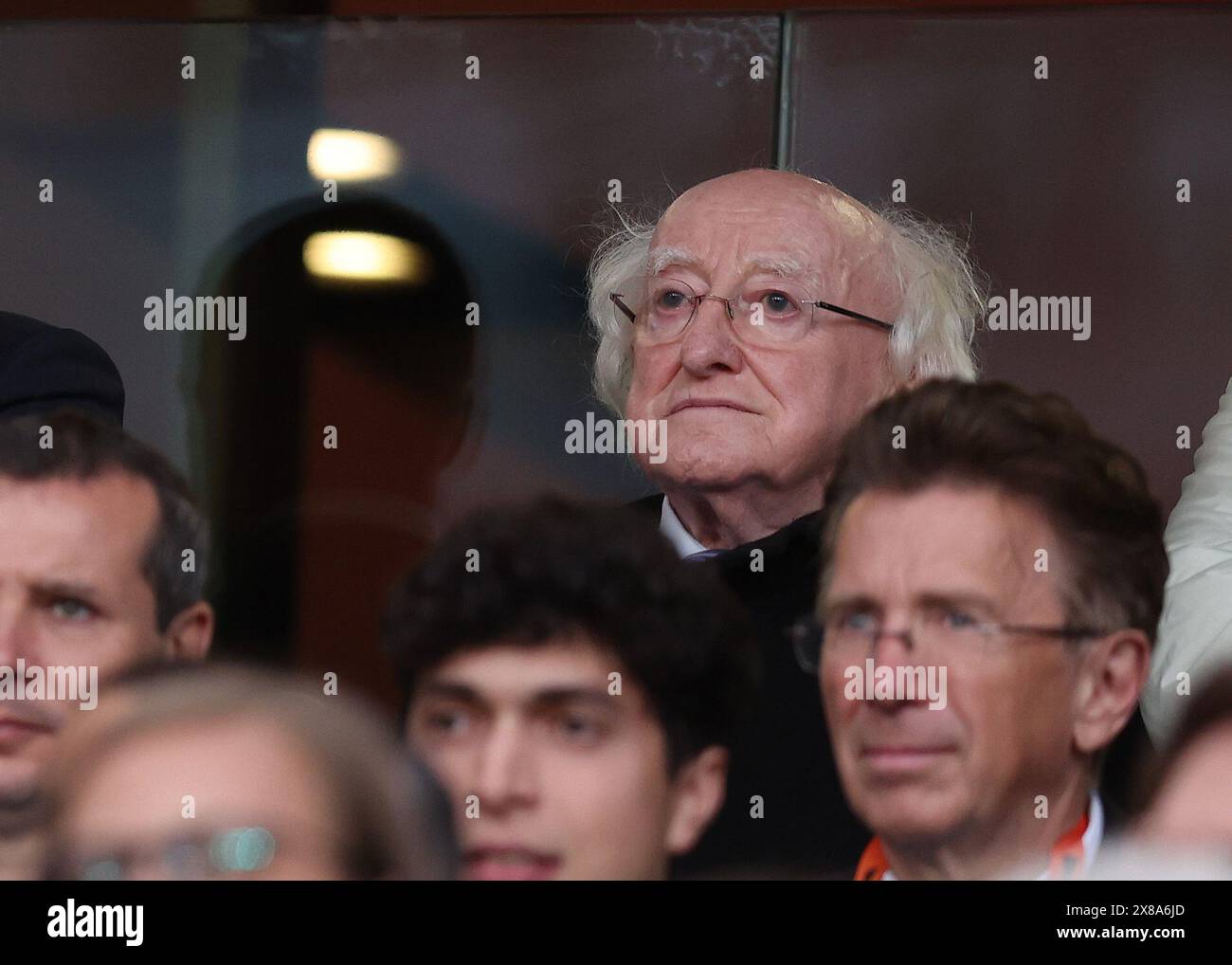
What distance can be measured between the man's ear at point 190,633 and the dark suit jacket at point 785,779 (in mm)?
574

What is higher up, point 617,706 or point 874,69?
point 874,69

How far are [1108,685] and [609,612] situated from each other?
0.51m

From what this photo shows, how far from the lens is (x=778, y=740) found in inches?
69.8

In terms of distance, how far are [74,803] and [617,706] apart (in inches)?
22.2

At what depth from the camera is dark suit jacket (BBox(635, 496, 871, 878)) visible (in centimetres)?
176

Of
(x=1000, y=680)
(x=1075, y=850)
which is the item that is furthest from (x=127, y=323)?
(x=1075, y=850)

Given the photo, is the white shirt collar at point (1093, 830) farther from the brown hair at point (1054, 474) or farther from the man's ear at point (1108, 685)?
the brown hair at point (1054, 474)

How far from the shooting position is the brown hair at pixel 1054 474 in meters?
1.67

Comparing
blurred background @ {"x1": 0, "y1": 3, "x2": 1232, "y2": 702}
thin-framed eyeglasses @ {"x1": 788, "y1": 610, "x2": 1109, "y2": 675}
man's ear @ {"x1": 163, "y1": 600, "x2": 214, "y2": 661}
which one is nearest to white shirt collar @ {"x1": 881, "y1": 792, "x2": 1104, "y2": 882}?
thin-framed eyeglasses @ {"x1": 788, "y1": 610, "x2": 1109, "y2": 675}

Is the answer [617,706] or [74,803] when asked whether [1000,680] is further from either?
[74,803]

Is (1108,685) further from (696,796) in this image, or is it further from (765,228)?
(765,228)
